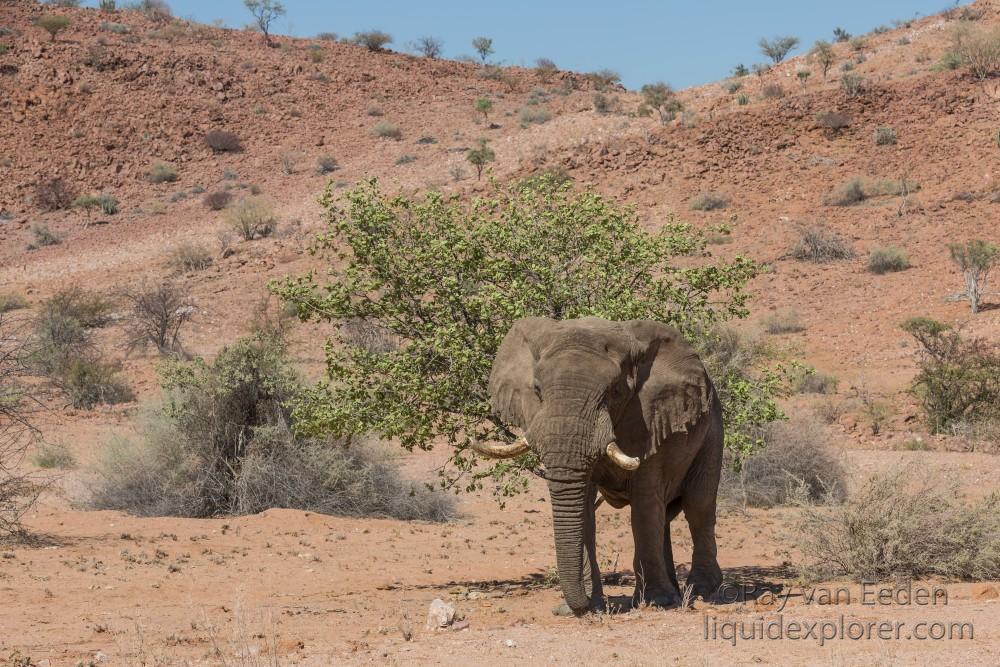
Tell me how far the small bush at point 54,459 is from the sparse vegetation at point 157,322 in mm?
8956

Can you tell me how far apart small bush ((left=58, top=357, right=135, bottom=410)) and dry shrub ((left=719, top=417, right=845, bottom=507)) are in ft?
47.7

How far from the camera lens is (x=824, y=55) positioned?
45188 mm

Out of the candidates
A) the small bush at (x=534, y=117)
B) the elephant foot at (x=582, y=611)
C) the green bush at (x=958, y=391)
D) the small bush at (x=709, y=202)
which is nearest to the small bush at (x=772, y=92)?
the small bush at (x=709, y=202)

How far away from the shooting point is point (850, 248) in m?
32.3

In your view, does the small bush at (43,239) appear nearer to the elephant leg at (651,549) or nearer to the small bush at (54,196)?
the small bush at (54,196)

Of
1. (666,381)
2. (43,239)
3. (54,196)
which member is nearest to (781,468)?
(666,381)

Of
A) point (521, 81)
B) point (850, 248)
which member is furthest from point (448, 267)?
point (521, 81)

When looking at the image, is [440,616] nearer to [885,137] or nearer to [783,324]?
[783,324]

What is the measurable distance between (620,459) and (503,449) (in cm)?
100

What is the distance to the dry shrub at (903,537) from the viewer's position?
991cm

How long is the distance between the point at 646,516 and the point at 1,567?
667 centimetres

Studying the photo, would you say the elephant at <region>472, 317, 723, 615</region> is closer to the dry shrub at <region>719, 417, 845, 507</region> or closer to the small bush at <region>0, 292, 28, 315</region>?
the dry shrub at <region>719, 417, 845, 507</region>

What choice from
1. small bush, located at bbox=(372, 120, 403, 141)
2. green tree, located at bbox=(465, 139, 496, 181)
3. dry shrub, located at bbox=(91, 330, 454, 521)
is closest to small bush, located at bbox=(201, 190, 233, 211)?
small bush, located at bbox=(372, 120, 403, 141)

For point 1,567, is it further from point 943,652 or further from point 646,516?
point 943,652
